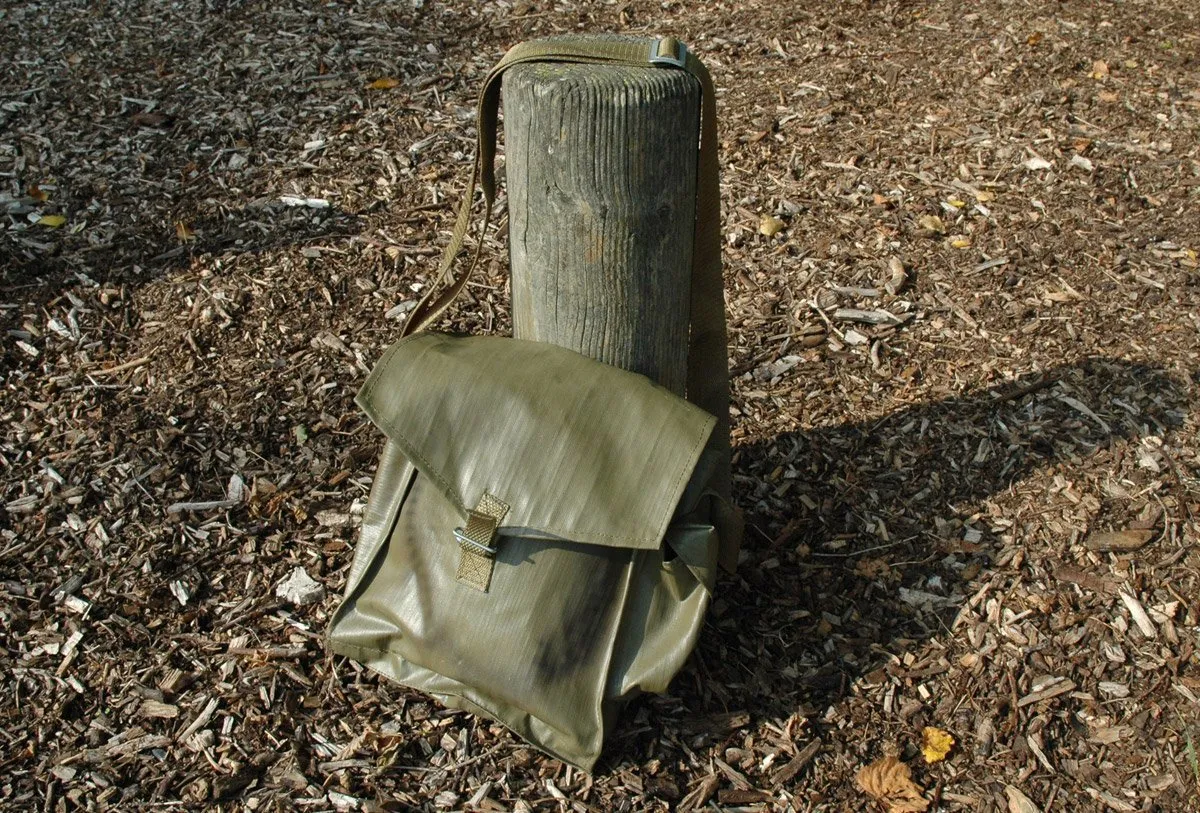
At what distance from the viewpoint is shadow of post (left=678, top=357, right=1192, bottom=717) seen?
2980 millimetres

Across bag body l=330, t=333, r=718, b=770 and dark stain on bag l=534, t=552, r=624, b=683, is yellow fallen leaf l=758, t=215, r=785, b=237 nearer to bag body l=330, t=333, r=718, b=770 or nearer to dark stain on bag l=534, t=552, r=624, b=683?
bag body l=330, t=333, r=718, b=770

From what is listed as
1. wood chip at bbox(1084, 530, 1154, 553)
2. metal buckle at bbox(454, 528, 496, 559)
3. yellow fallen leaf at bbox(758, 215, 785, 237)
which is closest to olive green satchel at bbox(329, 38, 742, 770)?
metal buckle at bbox(454, 528, 496, 559)

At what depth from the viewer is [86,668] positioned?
9.51 ft

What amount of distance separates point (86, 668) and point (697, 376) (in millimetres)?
1784

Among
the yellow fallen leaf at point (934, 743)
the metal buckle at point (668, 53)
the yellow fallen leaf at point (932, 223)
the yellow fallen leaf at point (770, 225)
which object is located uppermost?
the metal buckle at point (668, 53)

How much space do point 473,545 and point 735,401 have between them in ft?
4.78

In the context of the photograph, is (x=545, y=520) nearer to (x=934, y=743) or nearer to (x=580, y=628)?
(x=580, y=628)

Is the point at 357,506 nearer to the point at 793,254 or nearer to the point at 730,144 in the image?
the point at 793,254

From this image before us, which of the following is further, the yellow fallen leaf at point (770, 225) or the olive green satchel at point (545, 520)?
the yellow fallen leaf at point (770, 225)

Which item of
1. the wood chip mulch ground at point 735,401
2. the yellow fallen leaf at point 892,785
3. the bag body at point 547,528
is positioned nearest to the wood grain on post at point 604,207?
the bag body at point 547,528

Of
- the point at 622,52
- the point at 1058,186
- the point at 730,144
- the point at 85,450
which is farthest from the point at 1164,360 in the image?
the point at 85,450

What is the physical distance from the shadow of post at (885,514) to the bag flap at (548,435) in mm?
715

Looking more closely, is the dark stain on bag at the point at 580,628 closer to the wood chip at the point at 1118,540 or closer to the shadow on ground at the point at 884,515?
the shadow on ground at the point at 884,515

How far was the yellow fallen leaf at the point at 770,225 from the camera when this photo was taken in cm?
442
